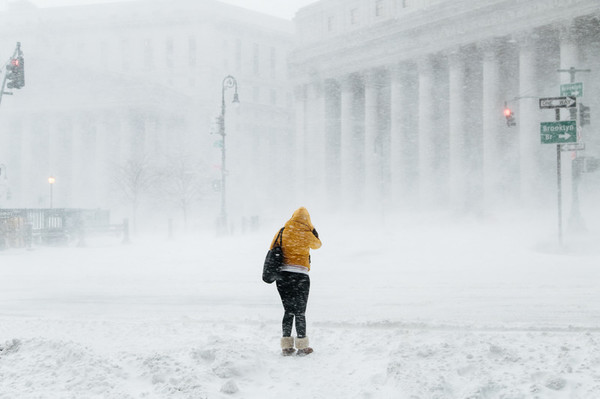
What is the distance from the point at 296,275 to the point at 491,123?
121 ft

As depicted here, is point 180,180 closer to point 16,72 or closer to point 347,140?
point 347,140

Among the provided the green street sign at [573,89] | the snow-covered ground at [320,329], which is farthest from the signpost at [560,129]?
the snow-covered ground at [320,329]

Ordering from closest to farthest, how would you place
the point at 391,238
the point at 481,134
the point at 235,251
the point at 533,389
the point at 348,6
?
the point at 533,389 → the point at 235,251 → the point at 391,238 → the point at 481,134 → the point at 348,6

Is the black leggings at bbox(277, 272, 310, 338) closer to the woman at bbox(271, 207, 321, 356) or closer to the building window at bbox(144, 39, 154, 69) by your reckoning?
the woman at bbox(271, 207, 321, 356)

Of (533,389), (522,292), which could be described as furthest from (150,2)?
(533,389)

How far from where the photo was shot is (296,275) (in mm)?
7754

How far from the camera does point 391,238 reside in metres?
29.6

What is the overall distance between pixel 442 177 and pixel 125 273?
113 feet

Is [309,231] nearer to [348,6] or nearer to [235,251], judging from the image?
[235,251]

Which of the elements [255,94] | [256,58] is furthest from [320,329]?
[256,58]

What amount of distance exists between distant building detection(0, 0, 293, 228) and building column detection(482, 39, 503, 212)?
1810 cm

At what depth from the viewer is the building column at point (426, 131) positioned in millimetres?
46688

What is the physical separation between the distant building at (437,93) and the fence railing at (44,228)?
20211mm

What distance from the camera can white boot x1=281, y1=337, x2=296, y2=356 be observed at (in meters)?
7.80
